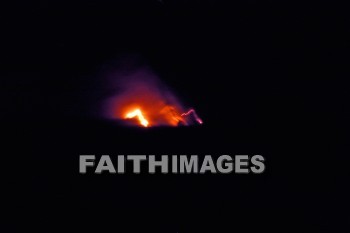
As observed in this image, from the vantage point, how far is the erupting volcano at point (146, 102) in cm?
422

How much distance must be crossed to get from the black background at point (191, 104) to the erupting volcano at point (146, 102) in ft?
0.41

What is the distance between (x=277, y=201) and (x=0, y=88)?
133 inches

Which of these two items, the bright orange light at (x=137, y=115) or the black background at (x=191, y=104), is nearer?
the black background at (x=191, y=104)

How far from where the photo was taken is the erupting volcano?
422cm

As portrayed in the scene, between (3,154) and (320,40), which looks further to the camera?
(320,40)

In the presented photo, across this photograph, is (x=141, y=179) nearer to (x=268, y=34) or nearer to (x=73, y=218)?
(x=73, y=218)

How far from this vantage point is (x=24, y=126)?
3717mm

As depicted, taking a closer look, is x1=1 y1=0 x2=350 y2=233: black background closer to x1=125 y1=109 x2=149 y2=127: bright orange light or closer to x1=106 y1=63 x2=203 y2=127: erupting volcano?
x1=106 y1=63 x2=203 y2=127: erupting volcano

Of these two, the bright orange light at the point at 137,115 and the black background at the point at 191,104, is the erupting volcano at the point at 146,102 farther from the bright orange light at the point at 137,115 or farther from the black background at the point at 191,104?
the black background at the point at 191,104

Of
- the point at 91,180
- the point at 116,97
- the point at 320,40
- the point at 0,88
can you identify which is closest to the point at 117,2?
the point at 116,97

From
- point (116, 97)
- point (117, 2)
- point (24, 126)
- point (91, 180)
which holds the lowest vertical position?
point (91, 180)

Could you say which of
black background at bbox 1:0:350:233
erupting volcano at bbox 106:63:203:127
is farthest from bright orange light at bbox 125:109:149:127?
black background at bbox 1:0:350:233

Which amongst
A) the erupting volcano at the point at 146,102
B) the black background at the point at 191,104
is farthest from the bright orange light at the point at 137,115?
the black background at the point at 191,104

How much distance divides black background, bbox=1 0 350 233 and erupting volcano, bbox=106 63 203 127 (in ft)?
0.41
